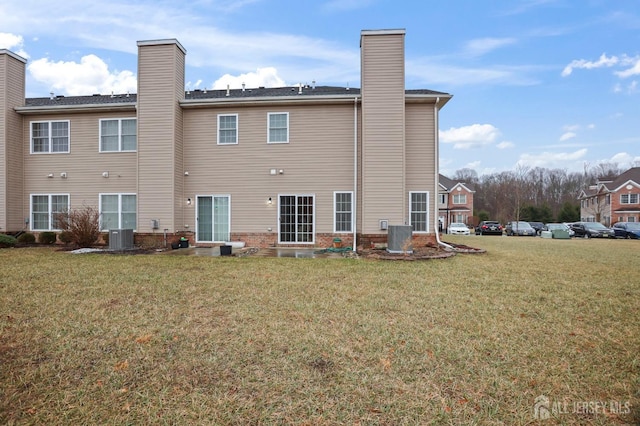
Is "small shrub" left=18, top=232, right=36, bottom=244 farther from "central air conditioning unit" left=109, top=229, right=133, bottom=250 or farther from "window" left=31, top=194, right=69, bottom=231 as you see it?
"central air conditioning unit" left=109, top=229, right=133, bottom=250

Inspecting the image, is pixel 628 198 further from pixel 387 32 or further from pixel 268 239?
pixel 268 239

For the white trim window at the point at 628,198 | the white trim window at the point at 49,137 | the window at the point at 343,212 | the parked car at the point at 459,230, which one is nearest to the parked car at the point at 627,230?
the parked car at the point at 459,230

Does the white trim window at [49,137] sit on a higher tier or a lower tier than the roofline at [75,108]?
lower

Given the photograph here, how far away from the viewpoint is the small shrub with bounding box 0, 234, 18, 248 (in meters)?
12.8

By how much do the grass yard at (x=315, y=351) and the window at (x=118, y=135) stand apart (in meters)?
8.21

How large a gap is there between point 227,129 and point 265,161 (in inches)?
84.7

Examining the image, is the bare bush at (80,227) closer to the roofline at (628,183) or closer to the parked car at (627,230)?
the parked car at (627,230)

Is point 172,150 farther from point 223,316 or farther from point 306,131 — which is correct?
point 223,316

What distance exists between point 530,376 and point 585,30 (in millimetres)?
17631

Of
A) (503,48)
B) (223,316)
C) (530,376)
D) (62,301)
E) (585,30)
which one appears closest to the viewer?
(530,376)

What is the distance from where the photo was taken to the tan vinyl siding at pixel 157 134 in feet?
43.1

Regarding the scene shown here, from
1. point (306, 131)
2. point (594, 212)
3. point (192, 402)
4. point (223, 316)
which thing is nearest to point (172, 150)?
point (306, 131)

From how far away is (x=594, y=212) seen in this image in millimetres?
46594

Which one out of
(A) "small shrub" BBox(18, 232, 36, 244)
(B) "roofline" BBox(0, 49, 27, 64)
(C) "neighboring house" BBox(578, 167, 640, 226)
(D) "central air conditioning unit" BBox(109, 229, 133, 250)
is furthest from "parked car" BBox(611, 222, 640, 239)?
(B) "roofline" BBox(0, 49, 27, 64)
